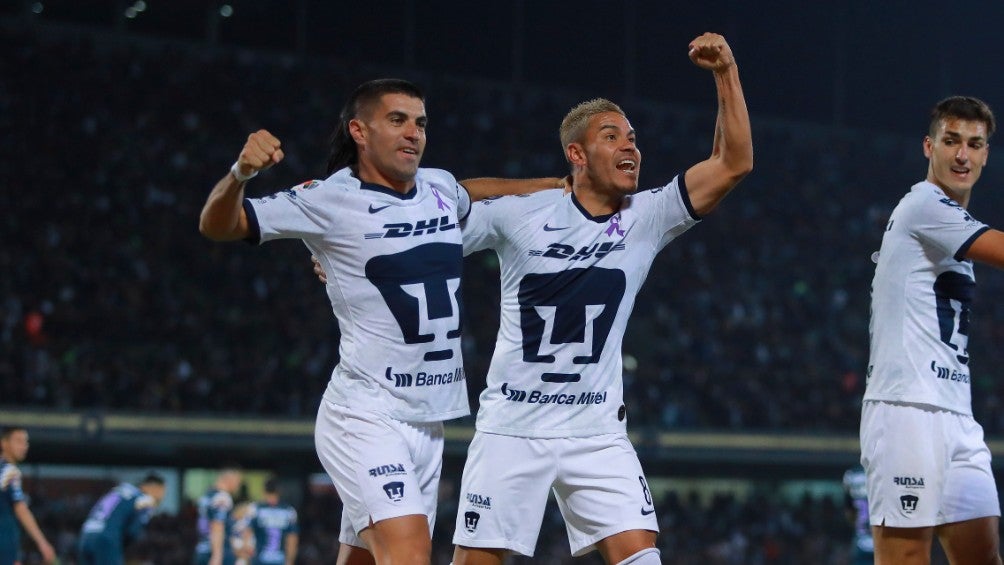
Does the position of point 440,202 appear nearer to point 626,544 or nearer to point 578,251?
point 578,251

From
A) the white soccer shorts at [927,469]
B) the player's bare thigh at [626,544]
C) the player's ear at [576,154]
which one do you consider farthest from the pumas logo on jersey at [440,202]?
the white soccer shorts at [927,469]

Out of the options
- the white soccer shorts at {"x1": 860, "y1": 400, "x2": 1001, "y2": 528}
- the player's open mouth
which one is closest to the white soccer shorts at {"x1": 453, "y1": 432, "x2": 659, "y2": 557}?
the white soccer shorts at {"x1": 860, "y1": 400, "x2": 1001, "y2": 528}

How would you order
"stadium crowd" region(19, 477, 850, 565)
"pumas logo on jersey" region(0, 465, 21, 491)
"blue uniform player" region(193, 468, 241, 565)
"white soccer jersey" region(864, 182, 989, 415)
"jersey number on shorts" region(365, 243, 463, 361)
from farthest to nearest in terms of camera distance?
1. "stadium crowd" region(19, 477, 850, 565)
2. "blue uniform player" region(193, 468, 241, 565)
3. "pumas logo on jersey" region(0, 465, 21, 491)
4. "white soccer jersey" region(864, 182, 989, 415)
5. "jersey number on shorts" region(365, 243, 463, 361)

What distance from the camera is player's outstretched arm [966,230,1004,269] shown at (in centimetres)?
536

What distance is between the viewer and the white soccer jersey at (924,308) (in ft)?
18.4

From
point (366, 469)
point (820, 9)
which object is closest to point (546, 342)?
point (366, 469)

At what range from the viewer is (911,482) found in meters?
5.52

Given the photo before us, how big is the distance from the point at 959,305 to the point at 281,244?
70.4ft

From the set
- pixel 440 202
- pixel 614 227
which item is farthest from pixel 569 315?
pixel 440 202

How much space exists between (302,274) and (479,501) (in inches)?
800

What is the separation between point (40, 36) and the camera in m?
27.2

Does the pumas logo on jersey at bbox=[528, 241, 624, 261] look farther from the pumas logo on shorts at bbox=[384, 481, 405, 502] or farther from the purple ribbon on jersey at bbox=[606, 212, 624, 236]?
the pumas logo on shorts at bbox=[384, 481, 405, 502]

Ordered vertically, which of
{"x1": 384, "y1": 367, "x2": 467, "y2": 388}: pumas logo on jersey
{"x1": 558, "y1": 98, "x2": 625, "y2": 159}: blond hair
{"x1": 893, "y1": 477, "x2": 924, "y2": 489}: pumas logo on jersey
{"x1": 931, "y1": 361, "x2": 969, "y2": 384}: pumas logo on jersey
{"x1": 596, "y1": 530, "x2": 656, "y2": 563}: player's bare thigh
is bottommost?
{"x1": 596, "y1": 530, "x2": 656, "y2": 563}: player's bare thigh

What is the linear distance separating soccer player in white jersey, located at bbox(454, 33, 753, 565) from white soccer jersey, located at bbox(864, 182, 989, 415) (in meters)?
0.80
